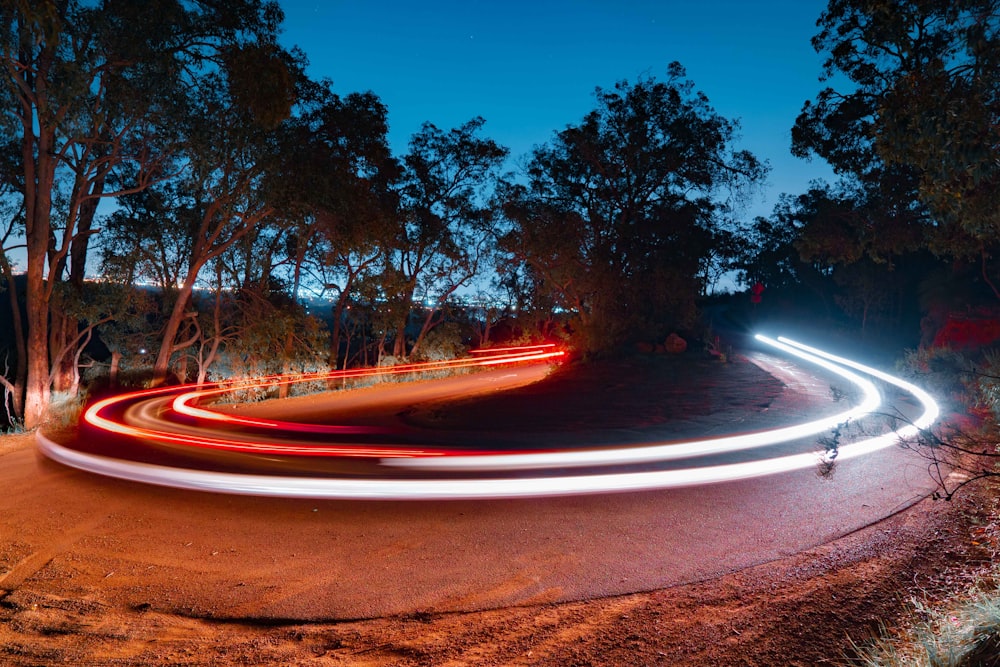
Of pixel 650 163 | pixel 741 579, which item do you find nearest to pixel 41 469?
pixel 741 579

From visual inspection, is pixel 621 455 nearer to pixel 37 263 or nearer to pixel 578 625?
pixel 578 625

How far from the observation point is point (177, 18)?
14609 mm

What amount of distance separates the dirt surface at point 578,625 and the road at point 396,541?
0.57ft

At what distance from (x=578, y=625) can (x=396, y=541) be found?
249 centimetres

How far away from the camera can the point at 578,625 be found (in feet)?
14.9

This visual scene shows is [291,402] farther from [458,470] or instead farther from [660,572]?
[660,572]

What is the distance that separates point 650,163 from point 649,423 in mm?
15909

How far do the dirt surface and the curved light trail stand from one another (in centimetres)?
165

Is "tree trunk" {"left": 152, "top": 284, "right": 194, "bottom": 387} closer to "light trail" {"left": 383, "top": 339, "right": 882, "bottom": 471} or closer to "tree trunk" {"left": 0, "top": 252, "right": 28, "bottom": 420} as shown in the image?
"tree trunk" {"left": 0, "top": 252, "right": 28, "bottom": 420}

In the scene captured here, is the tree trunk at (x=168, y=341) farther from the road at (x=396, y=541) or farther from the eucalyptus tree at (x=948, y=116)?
the eucalyptus tree at (x=948, y=116)

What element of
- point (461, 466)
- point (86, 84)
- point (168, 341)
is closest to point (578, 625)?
point (461, 466)

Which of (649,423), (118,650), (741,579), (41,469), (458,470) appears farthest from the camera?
(649,423)

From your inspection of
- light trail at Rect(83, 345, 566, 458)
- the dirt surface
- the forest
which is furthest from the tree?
the dirt surface

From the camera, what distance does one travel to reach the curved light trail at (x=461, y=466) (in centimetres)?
796
